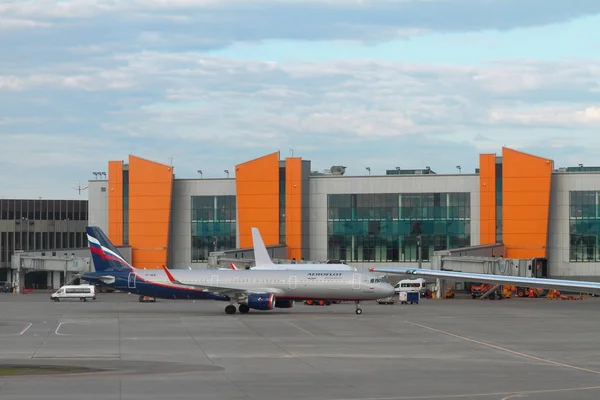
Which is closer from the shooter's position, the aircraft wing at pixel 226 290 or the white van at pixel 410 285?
the aircraft wing at pixel 226 290

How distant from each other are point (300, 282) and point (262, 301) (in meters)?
3.24

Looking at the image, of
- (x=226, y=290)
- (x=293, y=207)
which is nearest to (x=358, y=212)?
(x=293, y=207)

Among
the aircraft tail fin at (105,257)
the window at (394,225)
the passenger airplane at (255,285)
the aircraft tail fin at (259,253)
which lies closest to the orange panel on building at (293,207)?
the window at (394,225)

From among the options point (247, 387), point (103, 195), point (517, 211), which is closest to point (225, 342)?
point (247, 387)

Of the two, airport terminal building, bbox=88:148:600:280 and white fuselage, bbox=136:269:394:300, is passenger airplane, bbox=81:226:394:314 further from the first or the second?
airport terminal building, bbox=88:148:600:280

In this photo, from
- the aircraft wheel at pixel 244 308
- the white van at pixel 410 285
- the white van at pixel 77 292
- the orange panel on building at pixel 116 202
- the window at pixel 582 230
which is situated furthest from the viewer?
the orange panel on building at pixel 116 202

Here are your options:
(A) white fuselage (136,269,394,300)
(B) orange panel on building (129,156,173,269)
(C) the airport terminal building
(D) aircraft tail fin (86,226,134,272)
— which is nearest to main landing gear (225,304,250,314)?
(A) white fuselage (136,269,394,300)

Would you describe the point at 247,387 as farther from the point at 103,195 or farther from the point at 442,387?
the point at 103,195

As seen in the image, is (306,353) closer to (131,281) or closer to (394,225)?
(131,281)

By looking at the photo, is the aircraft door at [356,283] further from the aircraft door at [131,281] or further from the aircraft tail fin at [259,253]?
the aircraft tail fin at [259,253]

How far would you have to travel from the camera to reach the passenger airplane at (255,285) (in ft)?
250

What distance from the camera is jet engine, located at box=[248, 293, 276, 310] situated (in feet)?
248

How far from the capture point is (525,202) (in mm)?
118875

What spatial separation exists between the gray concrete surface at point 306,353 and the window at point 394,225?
1648 inches
